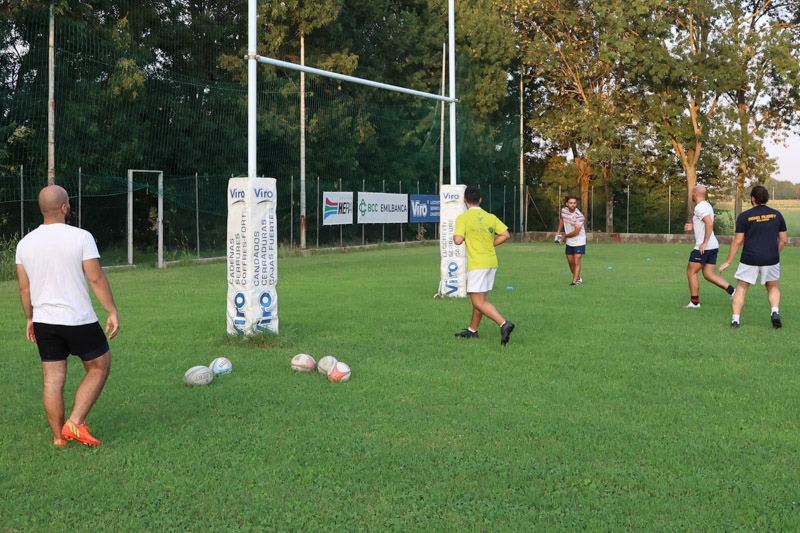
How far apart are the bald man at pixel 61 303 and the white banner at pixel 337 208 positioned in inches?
838

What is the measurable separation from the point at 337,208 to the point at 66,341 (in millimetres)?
22092

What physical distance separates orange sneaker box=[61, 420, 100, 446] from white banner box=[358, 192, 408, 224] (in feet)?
76.2

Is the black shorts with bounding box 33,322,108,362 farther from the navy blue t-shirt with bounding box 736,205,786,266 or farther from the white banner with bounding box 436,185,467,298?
the white banner with bounding box 436,185,467,298

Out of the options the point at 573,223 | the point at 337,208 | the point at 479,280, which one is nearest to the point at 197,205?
the point at 337,208

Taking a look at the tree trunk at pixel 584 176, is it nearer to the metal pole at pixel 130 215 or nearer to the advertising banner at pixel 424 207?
the advertising banner at pixel 424 207

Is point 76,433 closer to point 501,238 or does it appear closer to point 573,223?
point 501,238

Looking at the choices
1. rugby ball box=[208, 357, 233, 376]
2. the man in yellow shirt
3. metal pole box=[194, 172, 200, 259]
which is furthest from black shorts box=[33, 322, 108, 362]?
metal pole box=[194, 172, 200, 259]

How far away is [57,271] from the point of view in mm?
4895

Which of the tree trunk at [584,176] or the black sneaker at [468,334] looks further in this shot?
the tree trunk at [584,176]

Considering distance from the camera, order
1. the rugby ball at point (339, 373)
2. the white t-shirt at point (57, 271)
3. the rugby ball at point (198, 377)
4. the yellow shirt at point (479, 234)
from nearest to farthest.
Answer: the white t-shirt at point (57, 271)
the rugby ball at point (198, 377)
the rugby ball at point (339, 373)
the yellow shirt at point (479, 234)

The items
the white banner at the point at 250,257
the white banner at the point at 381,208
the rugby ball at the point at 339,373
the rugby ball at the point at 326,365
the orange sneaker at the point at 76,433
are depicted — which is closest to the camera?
the orange sneaker at the point at 76,433

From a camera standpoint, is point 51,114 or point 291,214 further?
point 291,214

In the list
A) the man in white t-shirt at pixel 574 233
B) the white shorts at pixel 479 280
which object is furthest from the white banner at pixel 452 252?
the white shorts at pixel 479 280

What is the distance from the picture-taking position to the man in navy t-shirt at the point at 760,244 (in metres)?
9.93
